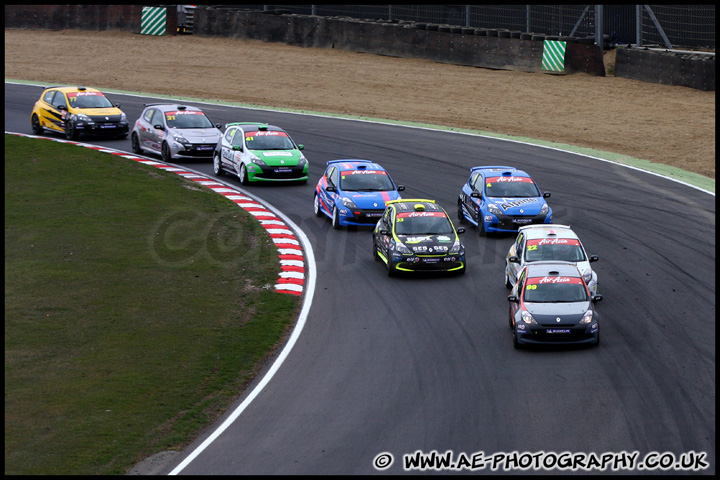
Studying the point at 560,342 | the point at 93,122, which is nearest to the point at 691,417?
the point at 560,342

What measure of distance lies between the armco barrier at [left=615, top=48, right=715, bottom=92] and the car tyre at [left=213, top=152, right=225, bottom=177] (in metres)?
19.8

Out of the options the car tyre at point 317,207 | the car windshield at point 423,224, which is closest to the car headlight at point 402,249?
the car windshield at point 423,224

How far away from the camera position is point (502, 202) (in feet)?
83.7

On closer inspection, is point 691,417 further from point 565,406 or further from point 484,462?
point 484,462

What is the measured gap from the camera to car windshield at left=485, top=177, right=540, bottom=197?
25906 mm

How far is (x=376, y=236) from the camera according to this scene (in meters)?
24.2

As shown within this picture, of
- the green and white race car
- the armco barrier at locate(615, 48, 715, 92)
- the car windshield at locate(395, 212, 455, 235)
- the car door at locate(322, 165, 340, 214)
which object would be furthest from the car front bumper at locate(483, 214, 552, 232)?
the armco barrier at locate(615, 48, 715, 92)

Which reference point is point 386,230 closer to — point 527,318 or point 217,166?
point 527,318

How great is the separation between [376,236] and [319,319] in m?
4.20

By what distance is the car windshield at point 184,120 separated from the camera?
111 feet

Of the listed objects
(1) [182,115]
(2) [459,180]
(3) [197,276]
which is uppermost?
(1) [182,115]

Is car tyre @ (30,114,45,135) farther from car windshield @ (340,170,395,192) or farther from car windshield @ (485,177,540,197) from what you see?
car windshield @ (485,177,540,197)

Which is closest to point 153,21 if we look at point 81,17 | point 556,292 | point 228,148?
point 81,17

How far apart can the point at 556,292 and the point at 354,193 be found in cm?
887
